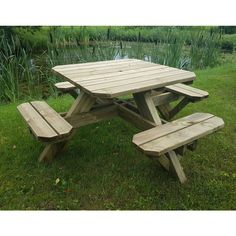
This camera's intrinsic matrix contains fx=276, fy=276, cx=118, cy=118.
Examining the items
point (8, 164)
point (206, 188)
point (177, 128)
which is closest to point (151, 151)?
point (177, 128)

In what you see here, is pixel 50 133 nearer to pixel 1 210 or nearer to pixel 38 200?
pixel 38 200

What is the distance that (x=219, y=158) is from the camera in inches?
107

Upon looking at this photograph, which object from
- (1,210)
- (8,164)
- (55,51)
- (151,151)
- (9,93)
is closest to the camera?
(151,151)

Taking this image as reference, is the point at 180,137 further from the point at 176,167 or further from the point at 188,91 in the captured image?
the point at 188,91

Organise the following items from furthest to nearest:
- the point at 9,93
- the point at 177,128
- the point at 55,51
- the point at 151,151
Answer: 1. the point at 55,51
2. the point at 9,93
3. the point at 177,128
4. the point at 151,151

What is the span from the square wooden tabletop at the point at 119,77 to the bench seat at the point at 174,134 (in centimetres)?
35

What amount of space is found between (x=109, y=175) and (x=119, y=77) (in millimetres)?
883

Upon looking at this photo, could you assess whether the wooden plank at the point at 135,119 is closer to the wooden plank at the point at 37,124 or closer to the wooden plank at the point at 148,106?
the wooden plank at the point at 148,106

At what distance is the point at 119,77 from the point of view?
8.20 feet

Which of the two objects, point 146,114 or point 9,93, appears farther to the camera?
point 9,93

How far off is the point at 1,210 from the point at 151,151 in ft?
3.98

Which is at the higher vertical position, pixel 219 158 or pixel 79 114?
pixel 79 114

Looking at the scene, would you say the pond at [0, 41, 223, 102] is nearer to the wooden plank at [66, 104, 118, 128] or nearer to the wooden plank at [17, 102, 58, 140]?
the wooden plank at [17, 102, 58, 140]

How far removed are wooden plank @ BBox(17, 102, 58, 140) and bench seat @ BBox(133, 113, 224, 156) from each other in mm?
657
